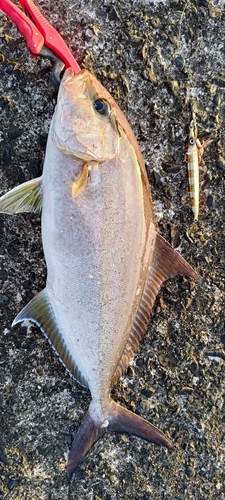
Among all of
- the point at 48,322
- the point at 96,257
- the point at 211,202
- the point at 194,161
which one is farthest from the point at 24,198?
the point at 211,202

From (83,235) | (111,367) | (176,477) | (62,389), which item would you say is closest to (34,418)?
(62,389)

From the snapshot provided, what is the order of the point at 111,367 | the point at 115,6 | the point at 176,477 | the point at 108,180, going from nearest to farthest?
the point at 108,180 → the point at 111,367 → the point at 115,6 → the point at 176,477

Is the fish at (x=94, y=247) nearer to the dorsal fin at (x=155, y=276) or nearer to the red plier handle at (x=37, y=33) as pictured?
the dorsal fin at (x=155, y=276)

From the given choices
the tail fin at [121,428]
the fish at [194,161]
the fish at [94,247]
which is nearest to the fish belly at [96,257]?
the fish at [94,247]

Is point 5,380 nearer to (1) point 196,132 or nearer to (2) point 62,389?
(2) point 62,389

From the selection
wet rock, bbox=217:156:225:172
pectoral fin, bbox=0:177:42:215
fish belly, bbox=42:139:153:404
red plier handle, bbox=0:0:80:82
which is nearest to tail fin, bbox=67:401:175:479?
fish belly, bbox=42:139:153:404

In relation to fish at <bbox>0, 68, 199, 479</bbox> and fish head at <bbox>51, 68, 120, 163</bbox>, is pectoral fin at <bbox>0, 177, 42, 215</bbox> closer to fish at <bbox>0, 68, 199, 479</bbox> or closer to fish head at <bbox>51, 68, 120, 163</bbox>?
fish at <bbox>0, 68, 199, 479</bbox>

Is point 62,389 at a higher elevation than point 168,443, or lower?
higher
